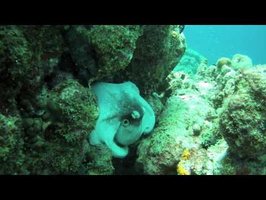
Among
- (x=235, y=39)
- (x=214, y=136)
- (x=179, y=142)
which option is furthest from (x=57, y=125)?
(x=235, y=39)

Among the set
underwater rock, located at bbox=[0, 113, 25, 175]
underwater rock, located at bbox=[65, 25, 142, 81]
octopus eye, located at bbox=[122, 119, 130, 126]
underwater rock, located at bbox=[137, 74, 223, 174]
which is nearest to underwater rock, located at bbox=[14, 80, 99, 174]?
underwater rock, located at bbox=[0, 113, 25, 175]

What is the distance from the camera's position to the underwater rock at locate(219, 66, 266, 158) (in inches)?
137

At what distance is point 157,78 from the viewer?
16.2ft

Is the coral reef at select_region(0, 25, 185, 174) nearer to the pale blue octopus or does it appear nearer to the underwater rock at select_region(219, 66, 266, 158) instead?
the pale blue octopus

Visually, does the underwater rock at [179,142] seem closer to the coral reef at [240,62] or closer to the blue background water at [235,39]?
the coral reef at [240,62]

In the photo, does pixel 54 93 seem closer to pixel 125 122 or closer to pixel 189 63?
pixel 125 122

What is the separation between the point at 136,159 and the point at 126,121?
2.49ft

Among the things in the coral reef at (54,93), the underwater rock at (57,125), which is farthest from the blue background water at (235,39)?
the underwater rock at (57,125)

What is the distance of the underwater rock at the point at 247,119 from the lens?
11.4 feet
